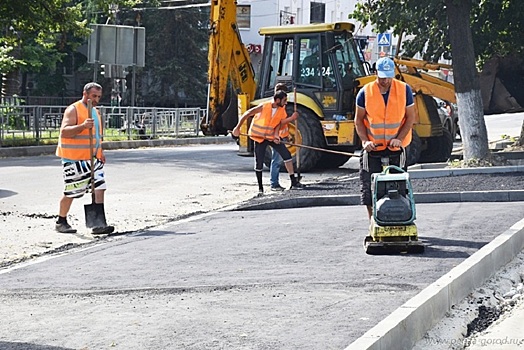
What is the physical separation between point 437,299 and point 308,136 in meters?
13.5

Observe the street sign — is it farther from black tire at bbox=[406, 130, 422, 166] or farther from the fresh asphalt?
the fresh asphalt

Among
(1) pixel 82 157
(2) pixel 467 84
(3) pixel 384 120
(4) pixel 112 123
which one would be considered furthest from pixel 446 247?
(4) pixel 112 123

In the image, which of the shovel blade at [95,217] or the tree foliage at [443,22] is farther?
the tree foliage at [443,22]

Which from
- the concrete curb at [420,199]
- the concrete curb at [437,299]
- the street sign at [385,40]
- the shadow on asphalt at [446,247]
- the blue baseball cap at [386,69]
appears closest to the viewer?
the concrete curb at [437,299]

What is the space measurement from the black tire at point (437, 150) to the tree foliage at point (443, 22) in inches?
99.2

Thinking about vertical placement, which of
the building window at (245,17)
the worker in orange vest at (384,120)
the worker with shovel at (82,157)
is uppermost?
the building window at (245,17)

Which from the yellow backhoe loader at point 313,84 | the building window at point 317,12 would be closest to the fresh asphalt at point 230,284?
the yellow backhoe loader at point 313,84

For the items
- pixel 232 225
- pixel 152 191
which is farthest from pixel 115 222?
pixel 152 191

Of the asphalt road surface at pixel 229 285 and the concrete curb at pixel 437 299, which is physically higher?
the concrete curb at pixel 437 299

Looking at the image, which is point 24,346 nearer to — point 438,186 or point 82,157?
point 82,157

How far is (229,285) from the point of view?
8602 millimetres

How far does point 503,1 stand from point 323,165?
509cm

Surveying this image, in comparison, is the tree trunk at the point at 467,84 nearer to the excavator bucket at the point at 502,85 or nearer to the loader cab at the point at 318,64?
the loader cab at the point at 318,64

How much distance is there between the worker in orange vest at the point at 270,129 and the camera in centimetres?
1772
